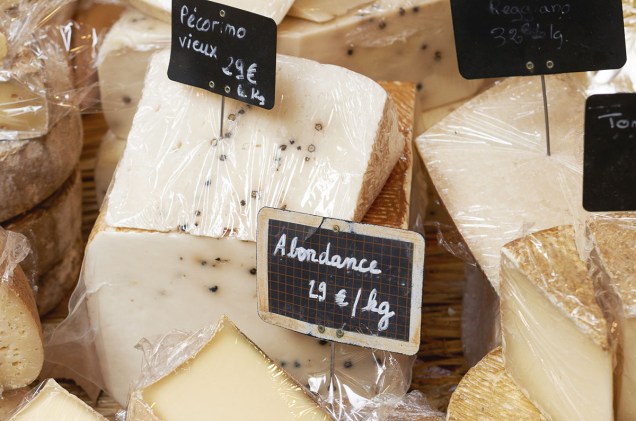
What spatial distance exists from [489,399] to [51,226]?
1173mm

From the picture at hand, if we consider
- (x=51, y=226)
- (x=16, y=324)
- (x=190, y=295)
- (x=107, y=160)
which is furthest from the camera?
(x=107, y=160)

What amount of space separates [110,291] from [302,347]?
0.41m

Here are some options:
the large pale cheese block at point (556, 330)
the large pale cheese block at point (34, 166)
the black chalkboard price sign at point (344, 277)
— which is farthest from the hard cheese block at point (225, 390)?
the large pale cheese block at point (34, 166)

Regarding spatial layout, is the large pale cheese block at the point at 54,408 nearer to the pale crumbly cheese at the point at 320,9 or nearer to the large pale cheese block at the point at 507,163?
the large pale cheese block at the point at 507,163

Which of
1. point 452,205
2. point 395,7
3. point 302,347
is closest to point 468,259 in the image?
point 452,205

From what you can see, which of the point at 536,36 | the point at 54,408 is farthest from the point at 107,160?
the point at 536,36

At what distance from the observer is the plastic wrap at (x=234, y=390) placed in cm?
149

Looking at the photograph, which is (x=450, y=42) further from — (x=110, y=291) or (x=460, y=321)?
(x=110, y=291)

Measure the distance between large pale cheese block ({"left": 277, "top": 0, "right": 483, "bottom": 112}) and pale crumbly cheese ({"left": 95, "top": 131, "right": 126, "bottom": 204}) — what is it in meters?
0.55

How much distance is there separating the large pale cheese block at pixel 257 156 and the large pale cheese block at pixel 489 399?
41 cm

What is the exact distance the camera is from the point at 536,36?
1.73 m

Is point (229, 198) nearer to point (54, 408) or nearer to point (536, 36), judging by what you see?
point (54, 408)

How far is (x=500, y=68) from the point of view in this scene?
1.76m

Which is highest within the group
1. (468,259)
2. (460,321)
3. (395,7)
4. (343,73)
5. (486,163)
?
(395,7)
